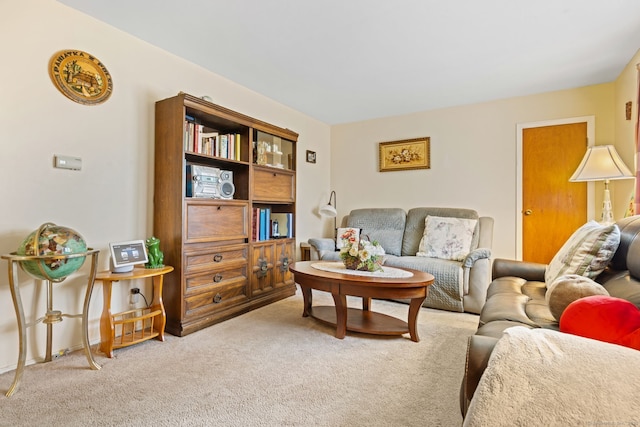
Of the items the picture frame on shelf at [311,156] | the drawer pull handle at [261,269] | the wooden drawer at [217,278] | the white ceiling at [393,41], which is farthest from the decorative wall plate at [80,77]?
the picture frame on shelf at [311,156]

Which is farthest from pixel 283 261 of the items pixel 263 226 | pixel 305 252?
pixel 305 252

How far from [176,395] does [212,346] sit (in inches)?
23.1

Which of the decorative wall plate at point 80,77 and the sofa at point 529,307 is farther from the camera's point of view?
the decorative wall plate at point 80,77

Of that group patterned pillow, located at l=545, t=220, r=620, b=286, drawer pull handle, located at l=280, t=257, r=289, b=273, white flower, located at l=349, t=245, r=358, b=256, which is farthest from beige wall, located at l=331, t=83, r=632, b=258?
patterned pillow, located at l=545, t=220, r=620, b=286

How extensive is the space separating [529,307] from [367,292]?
976mm

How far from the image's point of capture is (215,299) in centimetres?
264

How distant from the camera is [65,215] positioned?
2096 mm

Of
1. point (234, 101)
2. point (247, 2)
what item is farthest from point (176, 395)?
point (234, 101)

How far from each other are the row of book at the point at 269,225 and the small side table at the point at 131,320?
0.99 meters

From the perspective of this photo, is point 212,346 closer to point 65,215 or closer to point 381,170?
point 65,215

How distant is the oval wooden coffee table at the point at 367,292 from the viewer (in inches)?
86.8

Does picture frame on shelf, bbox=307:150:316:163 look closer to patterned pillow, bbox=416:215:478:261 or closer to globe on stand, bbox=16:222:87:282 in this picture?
patterned pillow, bbox=416:215:478:261

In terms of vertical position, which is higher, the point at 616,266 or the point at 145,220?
the point at 145,220

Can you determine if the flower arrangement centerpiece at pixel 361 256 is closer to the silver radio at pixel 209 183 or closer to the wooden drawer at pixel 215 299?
the wooden drawer at pixel 215 299
